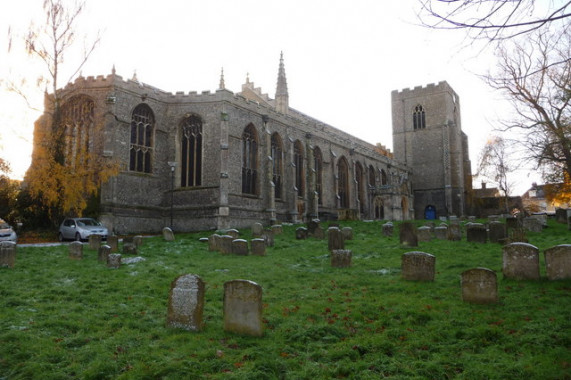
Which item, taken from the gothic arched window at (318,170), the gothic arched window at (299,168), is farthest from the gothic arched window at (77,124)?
the gothic arched window at (318,170)

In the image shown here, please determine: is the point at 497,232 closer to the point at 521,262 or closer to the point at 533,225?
the point at 533,225

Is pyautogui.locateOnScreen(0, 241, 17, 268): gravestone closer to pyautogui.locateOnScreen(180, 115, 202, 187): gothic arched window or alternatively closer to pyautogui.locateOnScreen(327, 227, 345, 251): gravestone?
pyautogui.locateOnScreen(327, 227, 345, 251): gravestone

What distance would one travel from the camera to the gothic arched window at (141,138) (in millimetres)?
21891

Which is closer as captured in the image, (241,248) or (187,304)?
(187,304)

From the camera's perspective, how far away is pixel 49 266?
10867 millimetres

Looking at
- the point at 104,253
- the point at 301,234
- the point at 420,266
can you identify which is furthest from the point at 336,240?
the point at 104,253

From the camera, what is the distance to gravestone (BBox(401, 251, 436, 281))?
838 cm

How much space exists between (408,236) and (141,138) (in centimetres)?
1549

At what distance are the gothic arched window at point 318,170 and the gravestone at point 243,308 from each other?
25451 millimetres

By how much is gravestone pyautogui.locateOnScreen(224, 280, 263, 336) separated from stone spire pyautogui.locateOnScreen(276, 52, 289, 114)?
103 ft

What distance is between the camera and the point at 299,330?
232 inches

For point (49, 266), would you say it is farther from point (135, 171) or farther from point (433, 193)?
point (433, 193)

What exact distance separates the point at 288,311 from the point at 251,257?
5.69 metres

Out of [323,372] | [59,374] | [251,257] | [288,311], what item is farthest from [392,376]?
[251,257]
